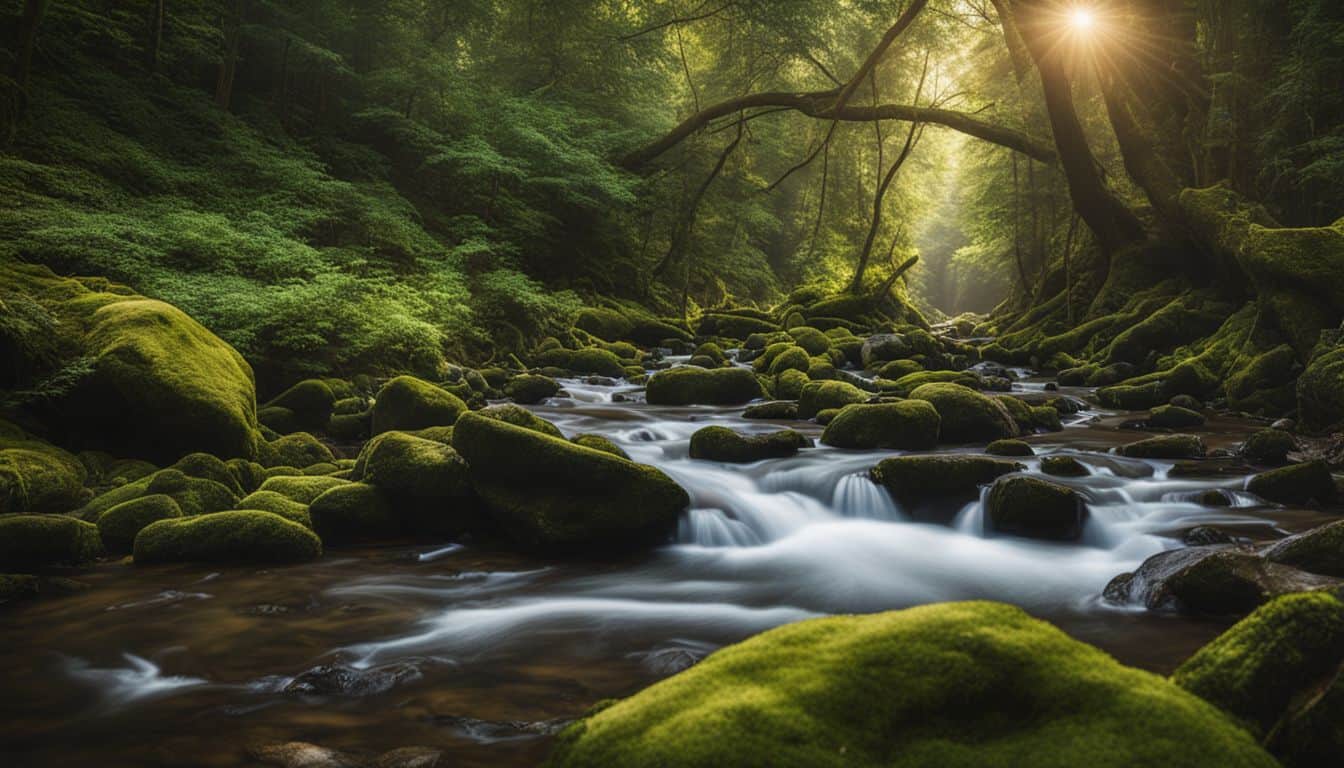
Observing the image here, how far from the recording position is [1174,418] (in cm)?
1035

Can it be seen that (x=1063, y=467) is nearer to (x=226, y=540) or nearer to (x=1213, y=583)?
(x=1213, y=583)

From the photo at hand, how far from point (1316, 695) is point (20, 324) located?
8541 mm

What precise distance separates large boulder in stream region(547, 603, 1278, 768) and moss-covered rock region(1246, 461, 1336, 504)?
5922 mm

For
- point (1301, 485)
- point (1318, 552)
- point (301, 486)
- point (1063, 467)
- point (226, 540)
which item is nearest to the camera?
point (1318, 552)

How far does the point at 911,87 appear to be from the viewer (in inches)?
1199

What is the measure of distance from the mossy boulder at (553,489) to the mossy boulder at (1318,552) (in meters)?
4.05

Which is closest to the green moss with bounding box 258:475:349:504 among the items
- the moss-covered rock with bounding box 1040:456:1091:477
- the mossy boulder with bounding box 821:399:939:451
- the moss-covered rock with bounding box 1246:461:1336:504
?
the mossy boulder with bounding box 821:399:939:451

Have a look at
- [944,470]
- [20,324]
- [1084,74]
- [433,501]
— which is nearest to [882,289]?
[1084,74]

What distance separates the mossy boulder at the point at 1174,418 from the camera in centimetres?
1025

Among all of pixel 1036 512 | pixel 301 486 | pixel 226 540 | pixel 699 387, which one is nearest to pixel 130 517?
pixel 226 540

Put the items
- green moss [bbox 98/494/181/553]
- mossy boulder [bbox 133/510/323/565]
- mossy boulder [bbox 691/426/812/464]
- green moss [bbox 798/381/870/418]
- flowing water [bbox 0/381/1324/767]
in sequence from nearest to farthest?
flowing water [bbox 0/381/1324/767], mossy boulder [bbox 133/510/323/565], green moss [bbox 98/494/181/553], mossy boulder [bbox 691/426/812/464], green moss [bbox 798/381/870/418]

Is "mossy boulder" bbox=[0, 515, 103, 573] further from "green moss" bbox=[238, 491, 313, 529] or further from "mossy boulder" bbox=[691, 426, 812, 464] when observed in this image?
"mossy boulder" bbox=[691, 426, 812, 464]

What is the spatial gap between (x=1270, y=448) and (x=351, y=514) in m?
9.13

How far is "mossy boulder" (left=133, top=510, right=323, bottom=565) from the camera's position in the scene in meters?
5.24
